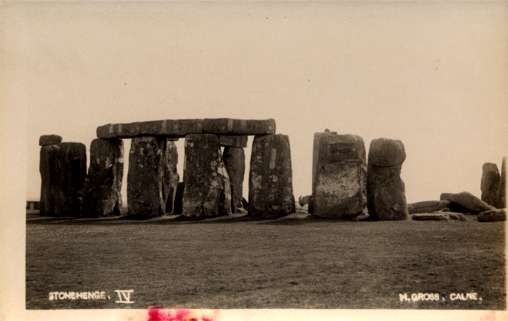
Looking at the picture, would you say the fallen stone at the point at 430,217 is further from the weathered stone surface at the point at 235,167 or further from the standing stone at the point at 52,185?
the standing stone at the point at 52,185

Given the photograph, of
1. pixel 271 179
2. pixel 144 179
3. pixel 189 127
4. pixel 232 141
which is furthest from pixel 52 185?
pixel 271 179

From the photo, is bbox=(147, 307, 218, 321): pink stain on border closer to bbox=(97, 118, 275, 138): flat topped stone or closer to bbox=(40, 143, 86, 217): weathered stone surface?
bbox=(97, 118, 275, 138): flat topped stone

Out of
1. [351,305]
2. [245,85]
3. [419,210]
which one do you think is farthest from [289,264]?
[419,210]

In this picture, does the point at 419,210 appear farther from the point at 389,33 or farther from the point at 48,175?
the point at 48,175

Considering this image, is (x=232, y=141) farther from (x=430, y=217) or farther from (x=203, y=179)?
(x=430, y=217)

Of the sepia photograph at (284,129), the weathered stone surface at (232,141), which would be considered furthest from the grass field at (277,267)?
the weathered stone surface at (232,141)

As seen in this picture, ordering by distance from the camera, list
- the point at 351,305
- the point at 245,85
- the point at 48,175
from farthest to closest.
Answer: the point at 48,175, the point at 245,85, the point at 351,305

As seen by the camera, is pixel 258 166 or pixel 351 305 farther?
pixel 258 166
